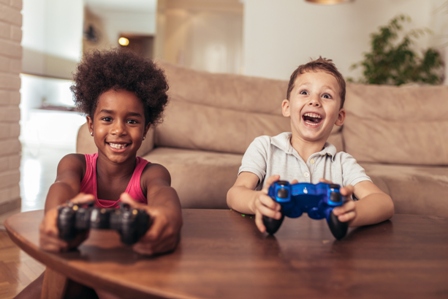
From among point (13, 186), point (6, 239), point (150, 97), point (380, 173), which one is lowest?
point (6, 239)

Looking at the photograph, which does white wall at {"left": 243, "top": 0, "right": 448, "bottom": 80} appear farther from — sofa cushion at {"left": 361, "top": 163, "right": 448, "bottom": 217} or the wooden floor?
the wooden floor

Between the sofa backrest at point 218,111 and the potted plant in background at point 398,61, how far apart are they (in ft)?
7.56

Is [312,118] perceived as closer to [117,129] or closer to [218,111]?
[117,129]

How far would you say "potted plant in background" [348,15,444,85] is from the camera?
4582 mm

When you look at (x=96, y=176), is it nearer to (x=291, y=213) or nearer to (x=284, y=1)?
(x=291, y=213)

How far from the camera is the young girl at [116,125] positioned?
118cm

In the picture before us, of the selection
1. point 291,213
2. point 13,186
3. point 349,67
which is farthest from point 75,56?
point 291,213

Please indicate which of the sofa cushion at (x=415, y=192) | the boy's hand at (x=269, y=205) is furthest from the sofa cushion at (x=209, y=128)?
the boy's hand at (x=269, y=205)

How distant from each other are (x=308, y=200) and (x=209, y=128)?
5.45 feet

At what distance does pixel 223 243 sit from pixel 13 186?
2166 mm

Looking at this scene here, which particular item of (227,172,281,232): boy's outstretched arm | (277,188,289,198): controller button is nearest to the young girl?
(227,172,281,232): boy's outstretched arm

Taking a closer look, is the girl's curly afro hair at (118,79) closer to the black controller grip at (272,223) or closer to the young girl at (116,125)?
the young girl at (116,125)

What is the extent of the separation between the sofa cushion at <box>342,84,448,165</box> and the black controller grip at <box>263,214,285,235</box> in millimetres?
1789

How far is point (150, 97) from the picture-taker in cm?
128
